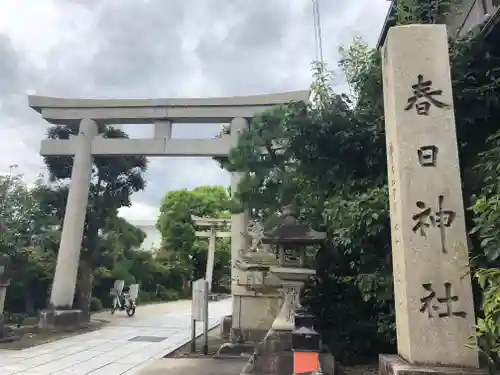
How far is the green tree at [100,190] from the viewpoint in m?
13.2

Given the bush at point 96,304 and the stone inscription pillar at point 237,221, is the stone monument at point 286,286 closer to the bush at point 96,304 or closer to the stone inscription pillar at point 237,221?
the stone inscription pillar at point 237,221

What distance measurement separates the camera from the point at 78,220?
11.4 m

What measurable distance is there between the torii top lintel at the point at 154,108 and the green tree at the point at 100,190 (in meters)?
0.99

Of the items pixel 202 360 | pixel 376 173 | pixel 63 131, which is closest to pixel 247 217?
pixel 202 360

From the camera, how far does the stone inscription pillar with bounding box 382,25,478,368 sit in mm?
3436

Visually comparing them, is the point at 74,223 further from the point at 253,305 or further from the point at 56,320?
the point at 253,305

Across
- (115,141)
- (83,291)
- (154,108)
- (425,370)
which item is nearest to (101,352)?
(83,291)

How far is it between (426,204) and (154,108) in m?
9.14

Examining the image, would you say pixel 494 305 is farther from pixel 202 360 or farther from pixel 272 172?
pixel 202 360

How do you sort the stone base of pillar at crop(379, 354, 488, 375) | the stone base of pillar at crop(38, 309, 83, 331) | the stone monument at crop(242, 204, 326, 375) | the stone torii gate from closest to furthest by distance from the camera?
the stone base of pillar at crop(379, 354, 488, 375) < the stone monument at crop(242, 204, 326, 375) < the stone base of pillar at crop(38, 309, 83, 331) < the stone torii gate

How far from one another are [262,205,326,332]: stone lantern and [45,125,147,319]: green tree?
344 inches

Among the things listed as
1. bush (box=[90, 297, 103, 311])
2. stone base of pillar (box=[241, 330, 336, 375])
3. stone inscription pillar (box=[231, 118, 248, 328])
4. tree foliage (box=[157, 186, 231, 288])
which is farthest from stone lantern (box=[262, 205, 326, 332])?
tree foliage (box=[157, 186, 231, 288])

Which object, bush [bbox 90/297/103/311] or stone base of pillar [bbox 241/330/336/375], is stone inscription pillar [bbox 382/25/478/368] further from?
bush [bbox 90/297/103/311]

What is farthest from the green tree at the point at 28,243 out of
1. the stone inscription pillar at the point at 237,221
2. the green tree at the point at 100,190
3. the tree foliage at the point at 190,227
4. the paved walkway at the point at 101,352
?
the tree foliage at the point at 190,227
